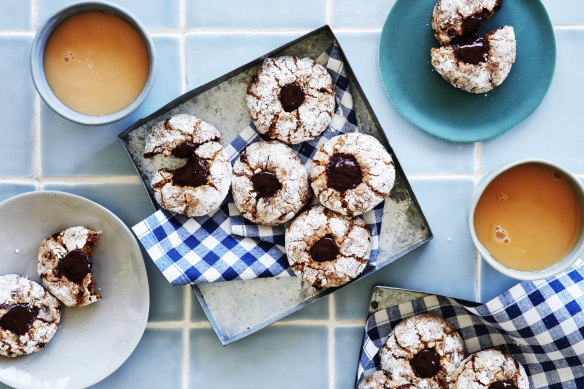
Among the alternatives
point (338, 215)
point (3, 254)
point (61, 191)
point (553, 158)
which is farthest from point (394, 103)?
point (3, 254)

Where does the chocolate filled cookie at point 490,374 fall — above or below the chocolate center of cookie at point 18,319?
below

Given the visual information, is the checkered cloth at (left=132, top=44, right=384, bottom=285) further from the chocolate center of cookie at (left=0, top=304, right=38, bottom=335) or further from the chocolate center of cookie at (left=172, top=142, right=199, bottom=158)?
the chocolate center of cookie at (left=0, top=304, right=38, bottom=335)

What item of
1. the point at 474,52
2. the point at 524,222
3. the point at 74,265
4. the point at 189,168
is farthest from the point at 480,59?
the point at 74,265

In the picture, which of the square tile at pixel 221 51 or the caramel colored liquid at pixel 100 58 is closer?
the caramel colored liquid at pixel 100 58

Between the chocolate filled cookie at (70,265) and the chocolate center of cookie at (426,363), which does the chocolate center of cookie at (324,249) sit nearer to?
the chocolate center of cookie at (426,363)

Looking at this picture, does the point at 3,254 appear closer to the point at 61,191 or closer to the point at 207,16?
the point at 61,191

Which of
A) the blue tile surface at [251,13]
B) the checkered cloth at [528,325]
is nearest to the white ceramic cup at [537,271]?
the checkered cloth at [528,325]

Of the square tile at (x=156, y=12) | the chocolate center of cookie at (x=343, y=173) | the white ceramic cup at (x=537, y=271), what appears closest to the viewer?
the white ceramic cup at (x=537, y=271)
